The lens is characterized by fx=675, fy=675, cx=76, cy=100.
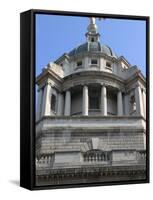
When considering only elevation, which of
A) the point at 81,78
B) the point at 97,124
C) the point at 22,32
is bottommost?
the point at 97,124

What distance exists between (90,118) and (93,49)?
90 centimetres

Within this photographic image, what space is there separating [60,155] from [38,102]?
2.40ft

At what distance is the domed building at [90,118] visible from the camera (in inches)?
332

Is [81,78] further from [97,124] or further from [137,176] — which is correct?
[137,176]

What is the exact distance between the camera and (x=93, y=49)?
876 centimetres

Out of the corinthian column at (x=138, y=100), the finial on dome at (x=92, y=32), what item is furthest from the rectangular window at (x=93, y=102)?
the finial on dome at (x=92, y=32)

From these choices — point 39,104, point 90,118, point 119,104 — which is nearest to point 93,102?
point 90,118

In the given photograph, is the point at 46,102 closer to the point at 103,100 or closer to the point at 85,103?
the point at 85,103

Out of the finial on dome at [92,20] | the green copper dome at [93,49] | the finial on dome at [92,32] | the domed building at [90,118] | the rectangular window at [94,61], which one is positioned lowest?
the domed building at [90,118]

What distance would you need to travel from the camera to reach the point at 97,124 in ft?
28.7

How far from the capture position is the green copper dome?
860 cm

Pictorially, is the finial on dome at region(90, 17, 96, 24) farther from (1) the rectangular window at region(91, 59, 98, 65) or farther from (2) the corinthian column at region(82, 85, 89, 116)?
(2) the corinthian column at region(82, 85, 89, 116)

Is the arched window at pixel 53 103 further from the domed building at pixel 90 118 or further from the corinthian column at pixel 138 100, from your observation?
the corinthian column at pixel 138 100

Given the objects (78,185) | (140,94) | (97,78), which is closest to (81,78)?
(97,78)
